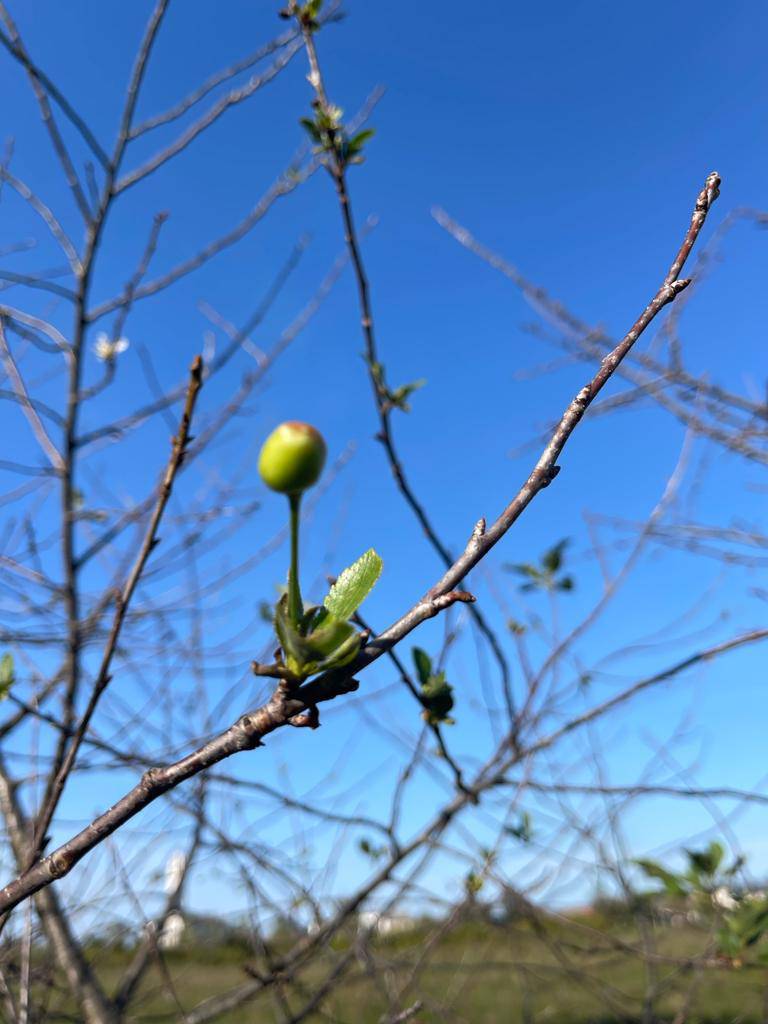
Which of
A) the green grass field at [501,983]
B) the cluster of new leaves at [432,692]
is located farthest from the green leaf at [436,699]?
the green grass field at [501,983]

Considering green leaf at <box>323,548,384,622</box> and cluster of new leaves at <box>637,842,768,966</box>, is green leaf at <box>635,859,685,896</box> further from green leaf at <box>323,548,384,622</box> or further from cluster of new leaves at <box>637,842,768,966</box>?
green leaf at <box>323,548,384,622</box>

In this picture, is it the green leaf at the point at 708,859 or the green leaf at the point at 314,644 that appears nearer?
the green leaf at the point at 314,644

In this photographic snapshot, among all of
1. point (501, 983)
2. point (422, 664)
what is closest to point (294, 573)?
point (422, 664)

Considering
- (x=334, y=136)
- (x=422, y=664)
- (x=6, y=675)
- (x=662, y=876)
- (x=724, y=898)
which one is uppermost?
(x=334, y=136)

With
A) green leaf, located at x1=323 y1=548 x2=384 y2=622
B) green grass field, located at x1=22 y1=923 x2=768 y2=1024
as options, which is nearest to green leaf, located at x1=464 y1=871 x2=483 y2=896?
green grass field, located at x1=22 y1=923 x2=768 y2=1024

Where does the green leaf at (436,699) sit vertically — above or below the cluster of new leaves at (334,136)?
below

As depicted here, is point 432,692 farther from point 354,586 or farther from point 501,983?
point 501,983

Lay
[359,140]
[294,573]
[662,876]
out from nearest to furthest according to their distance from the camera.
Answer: [294,573]
[359,140]
[662,876]

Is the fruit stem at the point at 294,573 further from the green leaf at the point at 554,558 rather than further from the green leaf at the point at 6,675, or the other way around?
the green leaf at the point at 554,558
